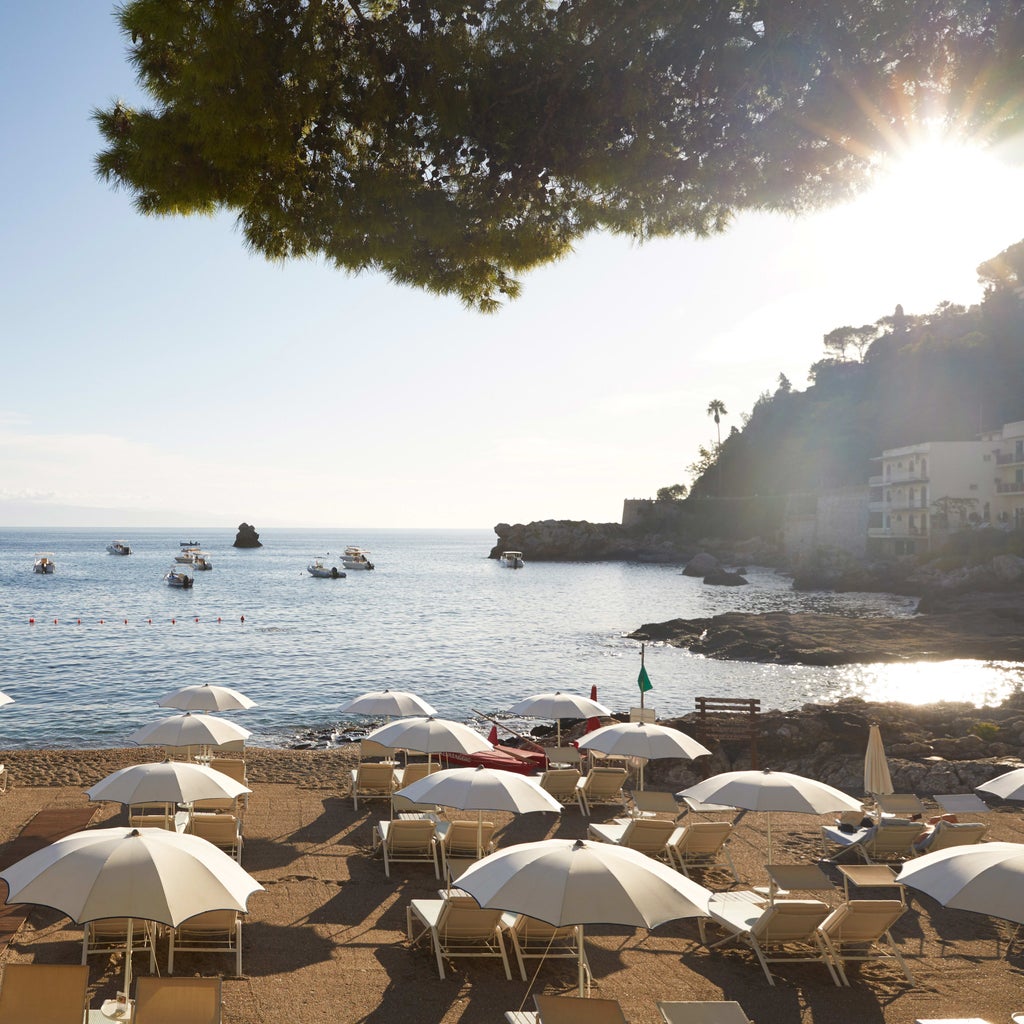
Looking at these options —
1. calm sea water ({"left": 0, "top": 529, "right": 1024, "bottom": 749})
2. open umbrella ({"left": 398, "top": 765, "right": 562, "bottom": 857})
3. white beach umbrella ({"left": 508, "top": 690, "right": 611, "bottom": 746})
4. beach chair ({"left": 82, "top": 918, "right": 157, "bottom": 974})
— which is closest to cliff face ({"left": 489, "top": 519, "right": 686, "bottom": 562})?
calm sea water ({"left": 0, "top": 529, "right": 1024, "bottom": 749})

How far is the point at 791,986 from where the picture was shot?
28.2 feet

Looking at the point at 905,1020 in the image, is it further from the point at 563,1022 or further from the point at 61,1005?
the point at 61,1005

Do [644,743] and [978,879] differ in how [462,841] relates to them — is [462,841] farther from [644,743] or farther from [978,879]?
[978,879]

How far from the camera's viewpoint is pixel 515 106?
8.63 meters

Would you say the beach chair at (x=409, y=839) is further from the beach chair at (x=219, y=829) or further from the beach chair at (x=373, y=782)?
the beach chair at (x=373, y=782)

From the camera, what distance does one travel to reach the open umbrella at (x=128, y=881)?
6500 mm

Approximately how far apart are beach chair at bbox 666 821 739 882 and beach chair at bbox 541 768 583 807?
3.37 m

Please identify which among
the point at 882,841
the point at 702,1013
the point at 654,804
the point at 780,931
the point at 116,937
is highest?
the point at 702,1013

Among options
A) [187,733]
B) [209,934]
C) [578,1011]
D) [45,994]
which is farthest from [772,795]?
[187,733]

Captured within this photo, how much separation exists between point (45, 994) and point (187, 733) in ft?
27.1

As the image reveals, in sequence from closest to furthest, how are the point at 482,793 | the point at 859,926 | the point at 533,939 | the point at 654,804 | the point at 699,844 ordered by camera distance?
the point at 859,926 < the point at 533,939 < the point at 482,793 < the point at 699,844 < the point at 654,804

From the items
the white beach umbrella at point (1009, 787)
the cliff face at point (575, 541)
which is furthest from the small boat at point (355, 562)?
the white beach umbrella at point (1009, 787)

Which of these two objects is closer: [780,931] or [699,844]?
[780,931]

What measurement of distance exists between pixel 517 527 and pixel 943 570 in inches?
3381
